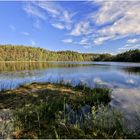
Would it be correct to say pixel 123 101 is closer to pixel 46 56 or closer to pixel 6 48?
pixel 6 48

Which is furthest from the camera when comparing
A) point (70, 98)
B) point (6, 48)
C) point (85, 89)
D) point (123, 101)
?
point (6, 48)

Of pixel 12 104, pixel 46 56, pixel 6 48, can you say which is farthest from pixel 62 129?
pixel 46 56

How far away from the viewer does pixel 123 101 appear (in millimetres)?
14375

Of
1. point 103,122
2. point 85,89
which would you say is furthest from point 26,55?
point 103,122

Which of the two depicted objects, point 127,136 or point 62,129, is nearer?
point 127,136

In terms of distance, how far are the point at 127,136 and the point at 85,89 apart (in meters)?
10.8

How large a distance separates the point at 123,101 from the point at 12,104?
7704 mm

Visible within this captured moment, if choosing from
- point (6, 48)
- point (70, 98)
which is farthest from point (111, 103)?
point (6, 48)

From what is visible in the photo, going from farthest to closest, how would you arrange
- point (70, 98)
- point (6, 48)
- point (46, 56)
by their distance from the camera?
point (46, 56) → point (6, 48) → point (70, 98)

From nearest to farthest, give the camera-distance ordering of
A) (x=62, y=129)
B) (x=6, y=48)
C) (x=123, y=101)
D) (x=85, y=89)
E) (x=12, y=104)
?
(x=62, y=129) < (x=12, y=104) < (x=123, y=101) < (x=85, y=89) < (x=6, y=48)

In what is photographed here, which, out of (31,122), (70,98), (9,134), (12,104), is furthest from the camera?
(70,98)

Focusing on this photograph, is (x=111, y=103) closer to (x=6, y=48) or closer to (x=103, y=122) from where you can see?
(x=103, y=122)

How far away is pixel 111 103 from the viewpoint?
1377cm

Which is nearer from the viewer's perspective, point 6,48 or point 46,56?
point 6,48
